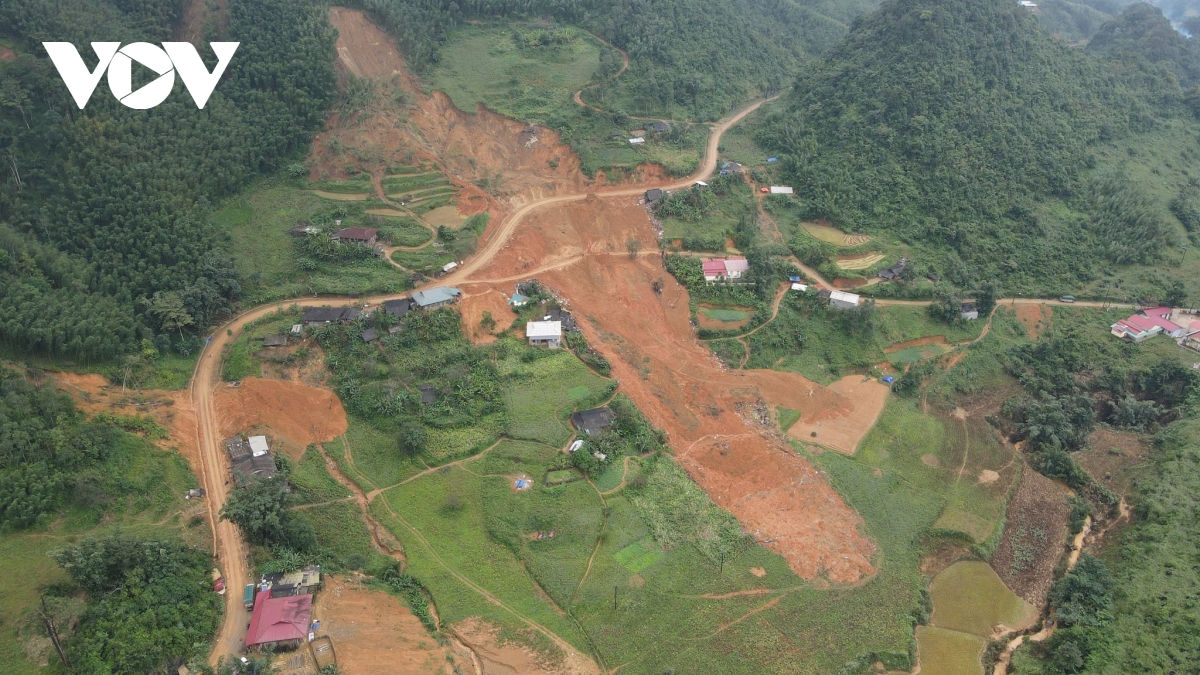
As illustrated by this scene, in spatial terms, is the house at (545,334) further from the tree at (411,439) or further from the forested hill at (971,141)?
the forested hill at (971,141)

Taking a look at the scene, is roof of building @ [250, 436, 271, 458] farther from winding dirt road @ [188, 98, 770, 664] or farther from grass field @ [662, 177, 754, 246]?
grass field @ [662, 177, 754, 246]

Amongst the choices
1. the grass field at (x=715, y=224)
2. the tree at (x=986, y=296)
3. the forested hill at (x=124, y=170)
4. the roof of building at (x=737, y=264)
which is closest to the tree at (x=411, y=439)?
the forested hill at (x=124, y=170)

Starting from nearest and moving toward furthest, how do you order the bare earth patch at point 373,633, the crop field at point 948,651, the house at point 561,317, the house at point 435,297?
1. the bare earth patch at point 373,633
2. the crop field at point 948,651
3. the house at point 435,297
4. the house at point 561,317

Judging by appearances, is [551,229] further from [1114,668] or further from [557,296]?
[1114,668]

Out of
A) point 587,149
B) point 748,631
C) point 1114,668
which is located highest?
point 587,149

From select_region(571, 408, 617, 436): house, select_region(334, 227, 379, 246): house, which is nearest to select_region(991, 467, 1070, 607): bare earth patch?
select_region(571, 408, 617, 436): house

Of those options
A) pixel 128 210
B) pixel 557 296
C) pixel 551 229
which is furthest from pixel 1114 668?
pixel 128 210

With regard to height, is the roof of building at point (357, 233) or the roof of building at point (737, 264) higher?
the roof of building at point (357, 233)
